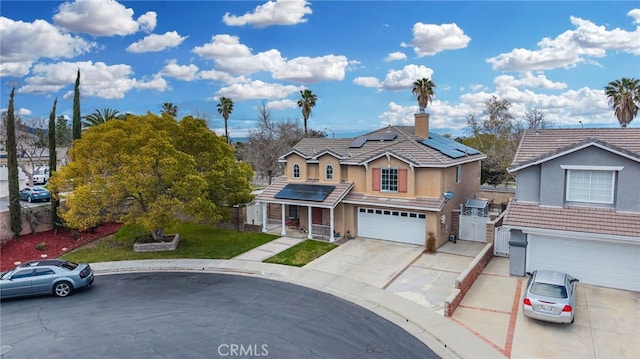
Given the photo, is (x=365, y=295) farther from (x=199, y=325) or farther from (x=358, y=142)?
(x=358, y=142)

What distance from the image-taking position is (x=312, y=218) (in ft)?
93.2

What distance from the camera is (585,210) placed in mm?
17656

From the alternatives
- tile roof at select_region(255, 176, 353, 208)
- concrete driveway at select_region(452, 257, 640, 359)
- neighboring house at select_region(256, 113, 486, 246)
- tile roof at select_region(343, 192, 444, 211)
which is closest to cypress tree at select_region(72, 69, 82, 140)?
tile roof at select_region(255, 176, 353, 208)

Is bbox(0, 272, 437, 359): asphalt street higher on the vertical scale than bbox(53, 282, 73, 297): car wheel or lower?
lower

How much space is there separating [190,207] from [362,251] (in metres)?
9.81

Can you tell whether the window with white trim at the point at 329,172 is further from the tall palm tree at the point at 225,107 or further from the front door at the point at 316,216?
the tall palm tree at the point at 225,107

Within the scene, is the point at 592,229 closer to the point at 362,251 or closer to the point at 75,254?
the point at 362,251

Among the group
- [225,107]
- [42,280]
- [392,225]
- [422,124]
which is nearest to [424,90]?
[422,124]

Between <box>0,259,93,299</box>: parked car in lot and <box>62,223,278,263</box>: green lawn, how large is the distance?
16.5 feet

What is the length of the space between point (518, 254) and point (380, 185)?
920 cm

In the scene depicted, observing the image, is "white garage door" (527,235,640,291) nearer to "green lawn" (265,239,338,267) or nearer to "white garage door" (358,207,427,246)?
"white garage door" (358,207,427,246)

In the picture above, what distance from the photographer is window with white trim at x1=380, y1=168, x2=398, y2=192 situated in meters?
24.8

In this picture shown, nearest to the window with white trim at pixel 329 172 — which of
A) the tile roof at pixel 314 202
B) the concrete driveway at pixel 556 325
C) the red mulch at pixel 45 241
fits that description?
the tile roof at pixel 314 202

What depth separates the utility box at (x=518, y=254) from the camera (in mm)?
18172
